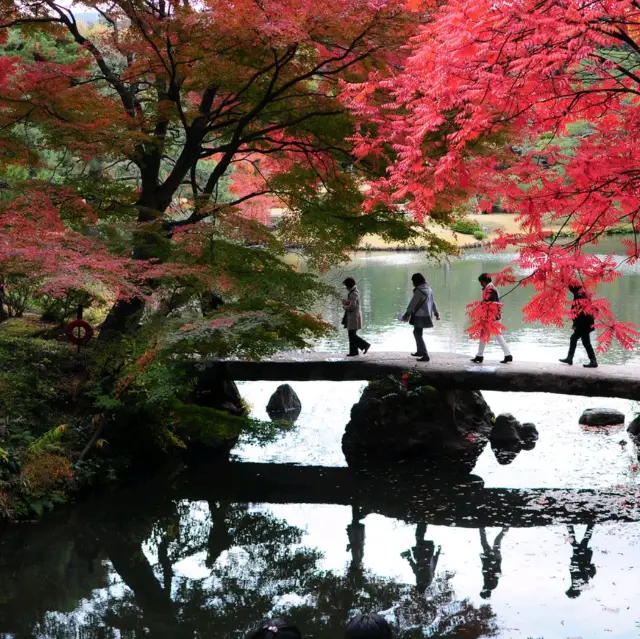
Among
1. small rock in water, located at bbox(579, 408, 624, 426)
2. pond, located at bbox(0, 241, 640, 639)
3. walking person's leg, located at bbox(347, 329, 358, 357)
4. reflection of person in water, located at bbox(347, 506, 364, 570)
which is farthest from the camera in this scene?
small rock in water, located at bbox(579, 408, 624, 426)

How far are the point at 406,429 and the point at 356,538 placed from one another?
2658 millimetres

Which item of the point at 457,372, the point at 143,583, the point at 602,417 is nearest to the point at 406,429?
the point at 457,372

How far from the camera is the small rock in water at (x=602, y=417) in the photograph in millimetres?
11125

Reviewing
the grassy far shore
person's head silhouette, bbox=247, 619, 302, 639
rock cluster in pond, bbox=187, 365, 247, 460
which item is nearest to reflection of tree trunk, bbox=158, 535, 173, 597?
rock cluster in pond, bbox=187, 365, 247, 460

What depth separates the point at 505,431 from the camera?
10.8 m

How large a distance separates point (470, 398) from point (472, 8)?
7.70m

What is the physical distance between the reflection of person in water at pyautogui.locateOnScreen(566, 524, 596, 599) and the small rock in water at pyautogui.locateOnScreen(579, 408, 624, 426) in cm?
383

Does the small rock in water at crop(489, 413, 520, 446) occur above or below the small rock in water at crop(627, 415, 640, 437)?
below

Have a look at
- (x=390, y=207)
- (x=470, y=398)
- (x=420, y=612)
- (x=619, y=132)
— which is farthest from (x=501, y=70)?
(x=470, y=398)

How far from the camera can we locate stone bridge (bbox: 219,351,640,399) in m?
9.68

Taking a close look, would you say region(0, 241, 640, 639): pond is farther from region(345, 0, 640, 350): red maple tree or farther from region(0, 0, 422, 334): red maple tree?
region(0, 0, 422, 334): red maple tree

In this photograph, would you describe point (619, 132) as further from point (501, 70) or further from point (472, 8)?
point (472, 8)

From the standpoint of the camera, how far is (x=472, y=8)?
15.0 ft

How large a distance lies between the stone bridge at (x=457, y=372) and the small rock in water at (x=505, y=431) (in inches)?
35.2
